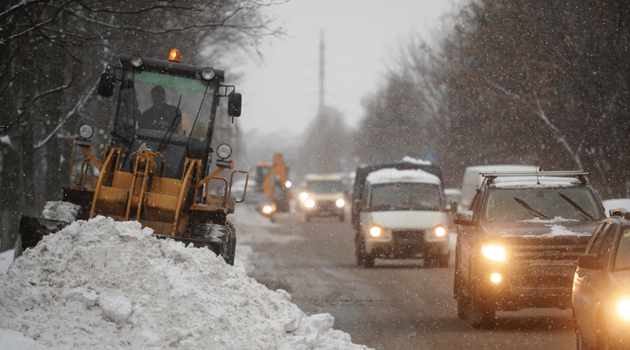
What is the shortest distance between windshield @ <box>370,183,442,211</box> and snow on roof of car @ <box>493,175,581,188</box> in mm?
8714

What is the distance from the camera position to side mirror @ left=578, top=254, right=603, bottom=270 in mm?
7404

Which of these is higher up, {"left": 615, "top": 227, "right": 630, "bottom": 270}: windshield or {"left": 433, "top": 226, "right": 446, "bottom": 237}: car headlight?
{"left": 433, "top": 226, "right": 446, "bottom": 237}: car headlight

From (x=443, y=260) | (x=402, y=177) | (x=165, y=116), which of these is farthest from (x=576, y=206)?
(x=402, y=177)

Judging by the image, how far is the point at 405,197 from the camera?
70.1 feet

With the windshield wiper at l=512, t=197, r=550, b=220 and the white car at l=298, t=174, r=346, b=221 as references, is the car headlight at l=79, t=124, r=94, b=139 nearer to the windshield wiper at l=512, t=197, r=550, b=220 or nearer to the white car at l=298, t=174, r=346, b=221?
the windshield wiper at l=512, t=197, r=550, b=220

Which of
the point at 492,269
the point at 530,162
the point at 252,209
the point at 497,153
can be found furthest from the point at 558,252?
the point at 252,209

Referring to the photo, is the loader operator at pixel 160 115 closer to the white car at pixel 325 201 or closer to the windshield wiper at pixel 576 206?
the windshield wiper at pixel 576 206

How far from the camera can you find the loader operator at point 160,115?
43.3ft

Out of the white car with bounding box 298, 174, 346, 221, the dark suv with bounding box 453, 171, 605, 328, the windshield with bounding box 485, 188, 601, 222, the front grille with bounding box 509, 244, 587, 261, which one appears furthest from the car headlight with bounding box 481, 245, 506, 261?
the white car with bounding box 298, 174, 346, 221

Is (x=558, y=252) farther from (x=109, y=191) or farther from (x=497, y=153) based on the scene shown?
(x=497, y=153)

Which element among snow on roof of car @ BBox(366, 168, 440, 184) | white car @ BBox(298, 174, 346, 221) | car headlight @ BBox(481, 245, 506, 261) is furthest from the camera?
white car @ BBox(298, 174, 346, 221)

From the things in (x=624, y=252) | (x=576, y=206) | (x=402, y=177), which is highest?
(x=402, y=177)

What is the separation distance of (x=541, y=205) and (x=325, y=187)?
3220cm

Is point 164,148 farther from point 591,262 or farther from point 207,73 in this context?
point 591,262
